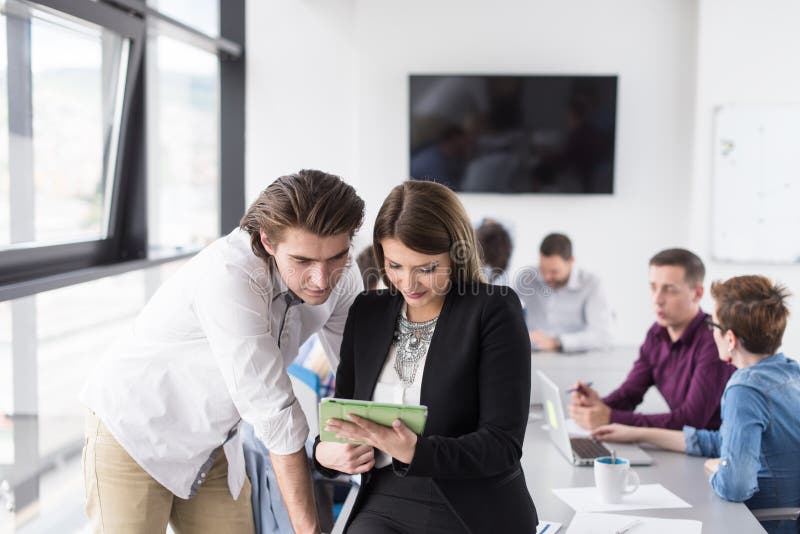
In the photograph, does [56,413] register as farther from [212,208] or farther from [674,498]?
[674,498]

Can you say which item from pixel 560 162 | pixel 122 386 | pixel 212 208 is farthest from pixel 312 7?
pixel 122 386

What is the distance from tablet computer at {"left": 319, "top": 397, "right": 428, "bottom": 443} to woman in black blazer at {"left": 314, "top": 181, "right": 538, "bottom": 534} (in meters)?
0.01

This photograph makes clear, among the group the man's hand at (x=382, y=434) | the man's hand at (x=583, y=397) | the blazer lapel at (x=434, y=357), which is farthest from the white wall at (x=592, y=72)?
the man's hand at (x=382, y=434)

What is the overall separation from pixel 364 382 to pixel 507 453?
0.35m

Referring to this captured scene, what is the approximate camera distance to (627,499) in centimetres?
196

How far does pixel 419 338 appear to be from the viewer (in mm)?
1764

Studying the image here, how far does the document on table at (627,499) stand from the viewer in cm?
191

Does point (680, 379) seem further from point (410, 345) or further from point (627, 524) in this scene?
point (410, 345)

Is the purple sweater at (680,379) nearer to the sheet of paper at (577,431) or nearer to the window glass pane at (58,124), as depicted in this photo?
the sheet of paper at (577,431)

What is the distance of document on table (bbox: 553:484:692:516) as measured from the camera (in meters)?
1.91

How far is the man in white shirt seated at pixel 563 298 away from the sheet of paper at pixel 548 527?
236 cm

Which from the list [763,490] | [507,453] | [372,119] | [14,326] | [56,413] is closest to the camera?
[507,453]

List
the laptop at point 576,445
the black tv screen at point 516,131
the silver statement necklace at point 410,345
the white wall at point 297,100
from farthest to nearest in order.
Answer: the white wall at point 297,100 → the black tv screen at point 516,131 → the laptop at point 576,445 → the silver statement necklace at point 410,345

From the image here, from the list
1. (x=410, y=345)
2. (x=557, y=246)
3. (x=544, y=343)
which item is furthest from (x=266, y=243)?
(x=557, y=246)
